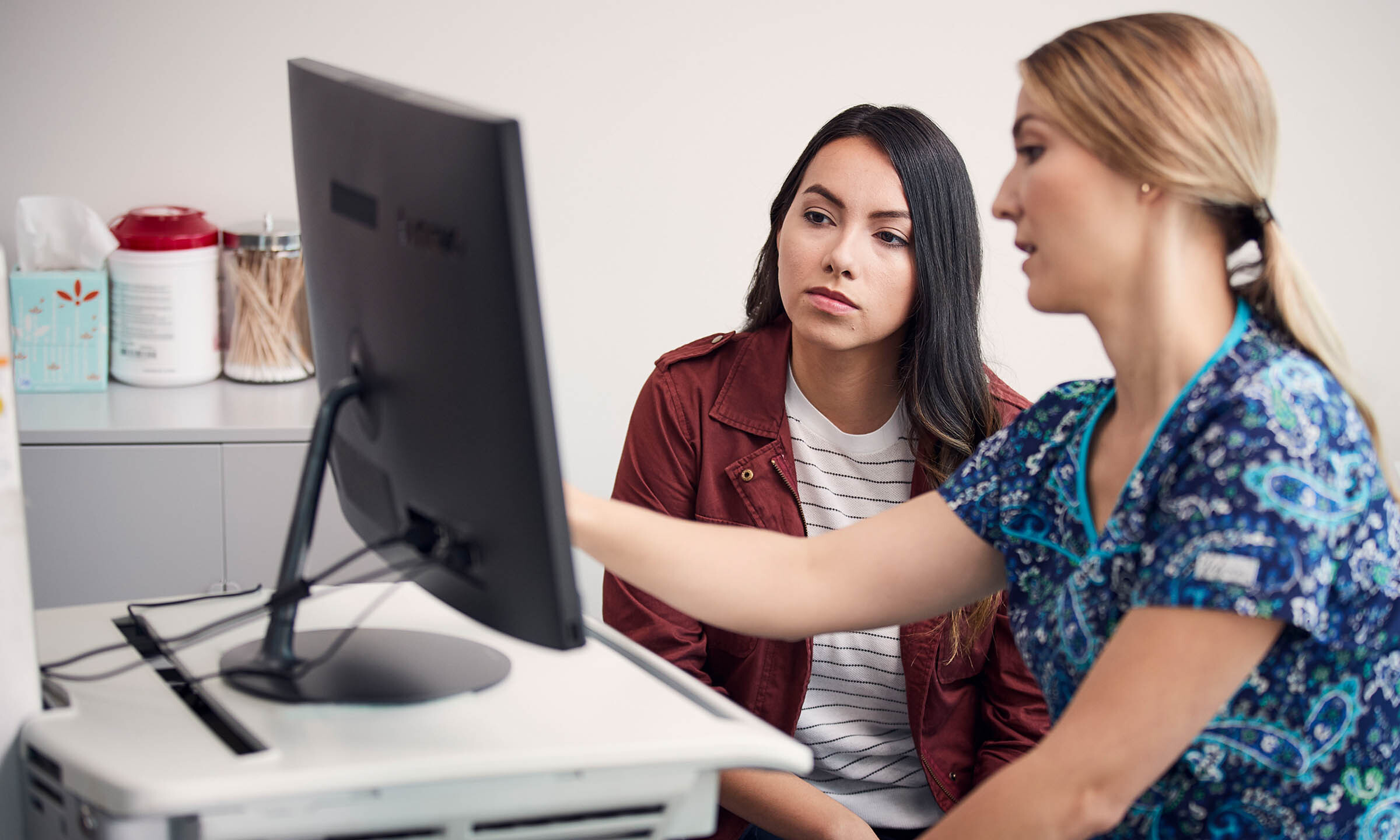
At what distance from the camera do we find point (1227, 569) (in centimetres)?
82

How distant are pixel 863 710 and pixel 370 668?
0.73m

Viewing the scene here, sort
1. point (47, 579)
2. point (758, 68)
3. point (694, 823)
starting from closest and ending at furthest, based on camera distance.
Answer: point (694, 823), point (47, 579), point (758, 68)

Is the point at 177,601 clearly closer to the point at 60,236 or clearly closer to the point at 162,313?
the point at 162,313

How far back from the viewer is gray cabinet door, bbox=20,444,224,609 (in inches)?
70.2

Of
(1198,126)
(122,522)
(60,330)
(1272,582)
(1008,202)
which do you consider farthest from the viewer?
(60,330)

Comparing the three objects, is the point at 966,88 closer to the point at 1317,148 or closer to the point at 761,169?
the point at 761,169

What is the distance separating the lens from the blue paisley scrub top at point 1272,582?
0.82m

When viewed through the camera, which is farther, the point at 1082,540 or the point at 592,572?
the point at 592,572

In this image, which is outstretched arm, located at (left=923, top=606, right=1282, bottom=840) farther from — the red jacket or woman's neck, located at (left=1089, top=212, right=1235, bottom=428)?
the red jacket

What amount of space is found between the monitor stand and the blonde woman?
0.19 meters

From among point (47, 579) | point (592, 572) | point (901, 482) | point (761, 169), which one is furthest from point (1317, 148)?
point (47, 579)

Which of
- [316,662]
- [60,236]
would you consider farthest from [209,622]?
[60,236]

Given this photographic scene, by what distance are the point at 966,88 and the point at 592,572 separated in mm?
1136

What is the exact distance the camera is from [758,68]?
2.28m
